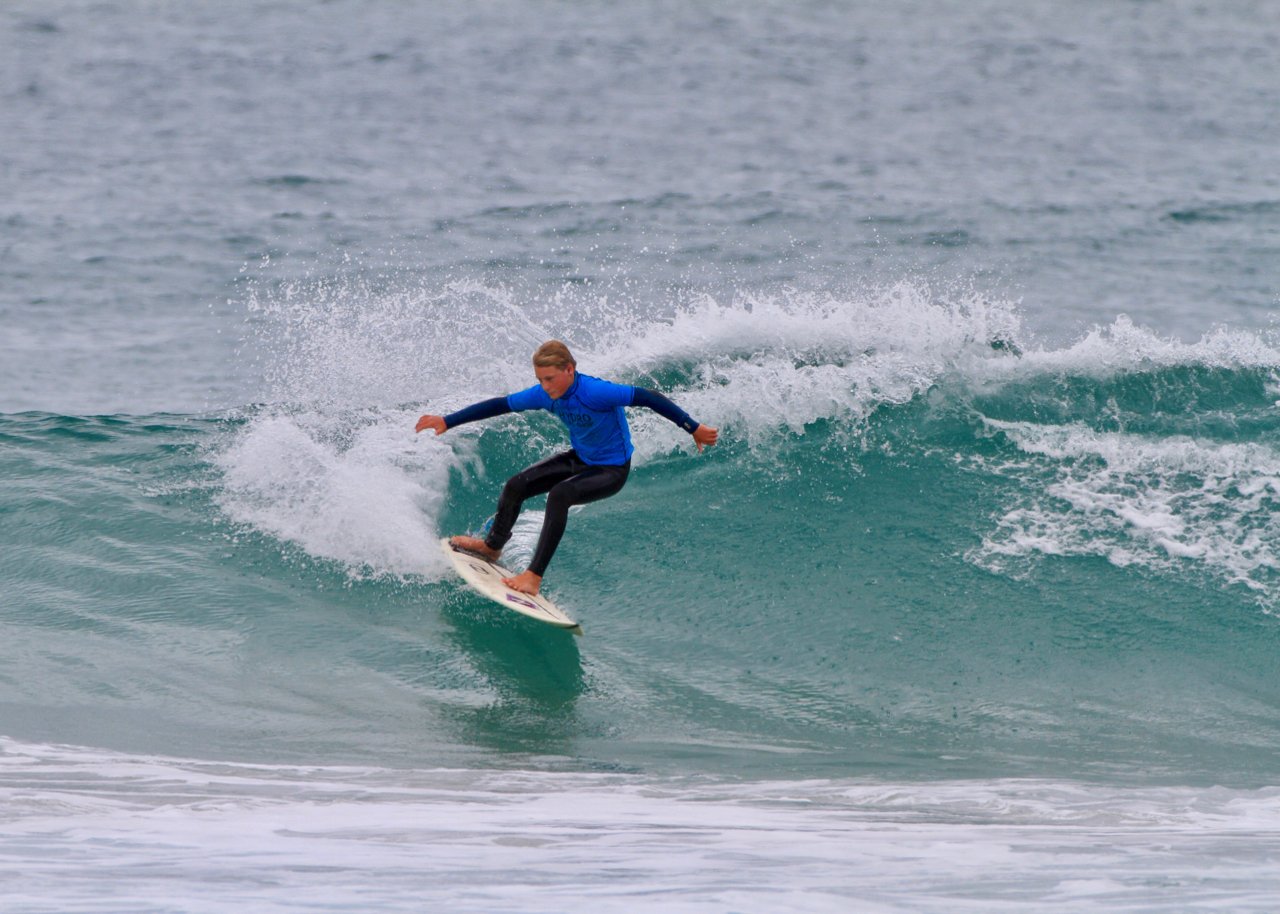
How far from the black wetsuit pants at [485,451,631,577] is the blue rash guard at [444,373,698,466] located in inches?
3.2

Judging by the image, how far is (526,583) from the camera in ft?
26.9

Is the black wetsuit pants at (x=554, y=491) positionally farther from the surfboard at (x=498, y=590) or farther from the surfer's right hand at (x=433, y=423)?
the surfer's right hand at (x=433, y=423)

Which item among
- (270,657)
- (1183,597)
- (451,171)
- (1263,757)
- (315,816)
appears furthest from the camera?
(451,171)

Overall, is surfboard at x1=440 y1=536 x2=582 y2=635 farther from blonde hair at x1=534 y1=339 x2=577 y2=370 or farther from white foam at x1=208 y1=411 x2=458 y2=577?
blonde hair at x1=534 y1=339 x2=577 y2=370

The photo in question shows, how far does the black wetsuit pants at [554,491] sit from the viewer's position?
814cm

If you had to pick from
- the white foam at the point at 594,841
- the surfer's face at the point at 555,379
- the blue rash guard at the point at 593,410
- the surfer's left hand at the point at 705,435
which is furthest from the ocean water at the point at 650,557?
the surfer's face at the point at 555,379

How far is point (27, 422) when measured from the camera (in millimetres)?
11469

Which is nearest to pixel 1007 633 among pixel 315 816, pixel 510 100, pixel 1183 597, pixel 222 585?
pixel 1183 597

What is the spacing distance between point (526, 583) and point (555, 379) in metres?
1.28

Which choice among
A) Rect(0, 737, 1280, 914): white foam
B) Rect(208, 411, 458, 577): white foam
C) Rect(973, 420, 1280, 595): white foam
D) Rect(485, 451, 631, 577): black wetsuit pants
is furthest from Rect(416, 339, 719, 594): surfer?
Rect(973, 420, 1280, 595): white foam

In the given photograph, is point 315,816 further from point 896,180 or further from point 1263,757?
point 896,180

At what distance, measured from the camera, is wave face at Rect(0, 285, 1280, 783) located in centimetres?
743

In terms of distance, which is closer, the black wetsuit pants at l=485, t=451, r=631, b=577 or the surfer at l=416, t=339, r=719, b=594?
the surfer at l=416, t=339, r=719, b=594

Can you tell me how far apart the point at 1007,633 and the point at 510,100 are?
19.3 m
